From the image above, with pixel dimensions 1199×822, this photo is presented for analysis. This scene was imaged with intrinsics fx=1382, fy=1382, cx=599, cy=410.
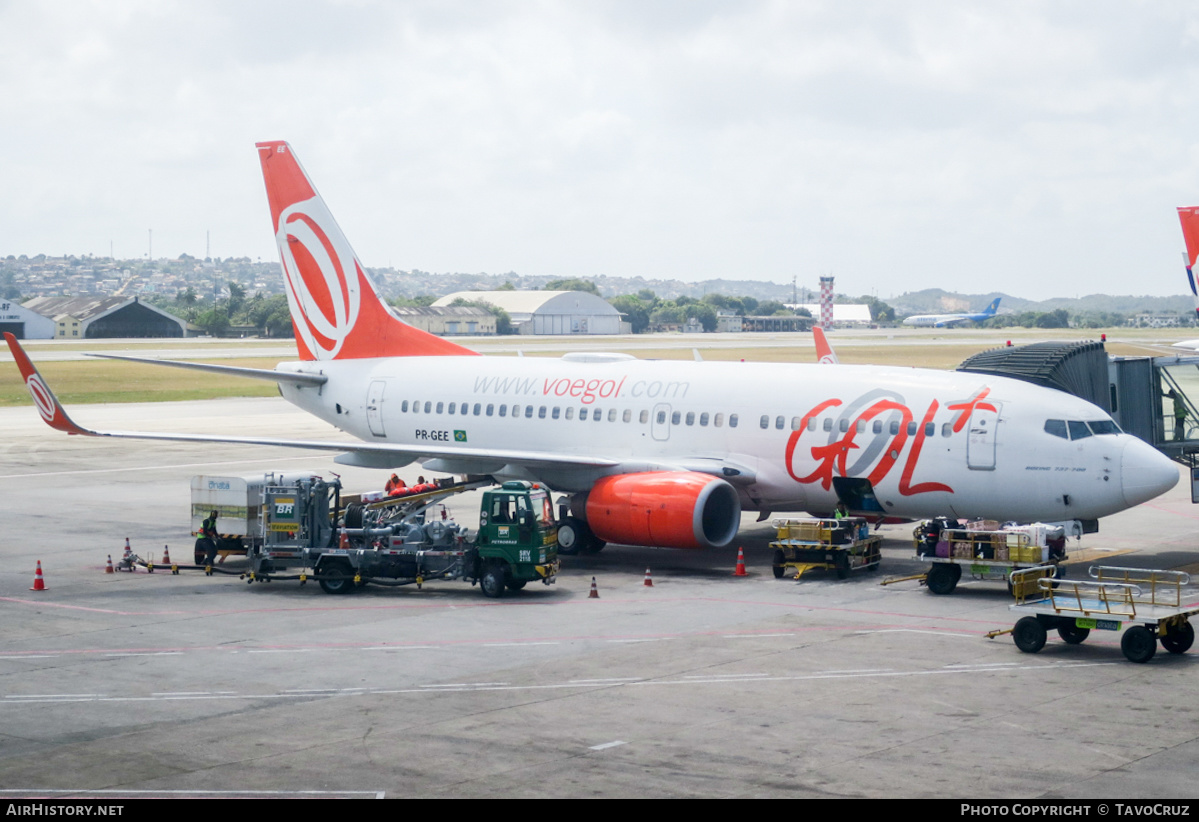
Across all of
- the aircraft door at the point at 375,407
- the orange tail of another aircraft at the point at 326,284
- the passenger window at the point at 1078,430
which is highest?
the orange tail of another aircraft at the point at 326,284

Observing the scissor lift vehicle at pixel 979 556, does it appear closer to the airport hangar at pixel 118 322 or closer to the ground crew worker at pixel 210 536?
the ground crew worker at pixel 210 536

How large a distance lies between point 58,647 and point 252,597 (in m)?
5.32

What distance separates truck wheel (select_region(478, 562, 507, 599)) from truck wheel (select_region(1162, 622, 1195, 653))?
12.1m

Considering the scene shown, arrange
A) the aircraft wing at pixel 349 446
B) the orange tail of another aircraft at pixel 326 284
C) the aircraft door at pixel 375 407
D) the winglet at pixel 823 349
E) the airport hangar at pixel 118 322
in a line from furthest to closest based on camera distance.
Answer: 1. the airport hangar at pixel 118 322
2. the winglet at pixel 823 349
3. the orange tail of another aircraft at pixel 326 284
4. the aircraft door at pixel 375 407
5. the aircraft wing at pixel 349 446

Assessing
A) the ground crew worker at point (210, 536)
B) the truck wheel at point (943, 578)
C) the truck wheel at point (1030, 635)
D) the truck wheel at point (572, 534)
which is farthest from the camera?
the truck wheel at point (572, 534)

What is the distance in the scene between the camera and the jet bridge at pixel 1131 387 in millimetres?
33250

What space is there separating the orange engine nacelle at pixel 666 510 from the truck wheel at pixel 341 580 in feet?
19.2

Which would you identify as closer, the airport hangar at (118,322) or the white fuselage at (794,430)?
the white fuselage at (794,430)

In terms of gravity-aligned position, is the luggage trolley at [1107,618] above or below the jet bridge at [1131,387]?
below

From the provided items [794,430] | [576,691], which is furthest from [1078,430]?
[576,691]

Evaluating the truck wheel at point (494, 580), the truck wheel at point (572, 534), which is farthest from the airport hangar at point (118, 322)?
the truck wheel at point (494, 580)

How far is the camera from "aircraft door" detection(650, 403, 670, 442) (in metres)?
33.5

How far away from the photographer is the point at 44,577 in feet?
96.5
